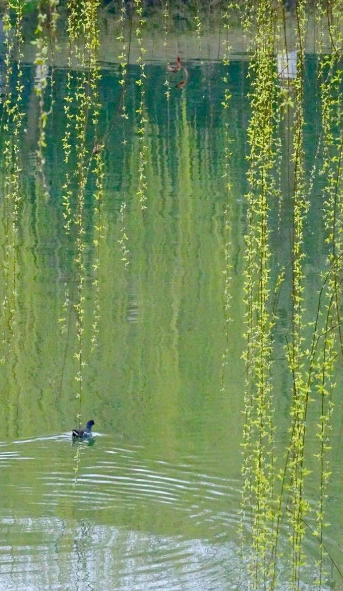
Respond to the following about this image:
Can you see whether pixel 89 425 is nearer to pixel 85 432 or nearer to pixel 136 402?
pixel 85 432

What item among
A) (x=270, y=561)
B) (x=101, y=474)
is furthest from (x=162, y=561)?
(x=101, y=474)

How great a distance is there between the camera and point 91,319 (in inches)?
214

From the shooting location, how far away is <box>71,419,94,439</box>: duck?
404 centimetres

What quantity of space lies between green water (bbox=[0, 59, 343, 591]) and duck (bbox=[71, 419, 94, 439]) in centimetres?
Result: 4

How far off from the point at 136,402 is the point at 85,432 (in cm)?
46

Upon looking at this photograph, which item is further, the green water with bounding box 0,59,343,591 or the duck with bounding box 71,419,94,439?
the duck with bounding box 71,419,94,439

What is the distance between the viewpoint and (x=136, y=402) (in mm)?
4492

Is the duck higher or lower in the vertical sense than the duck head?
lower

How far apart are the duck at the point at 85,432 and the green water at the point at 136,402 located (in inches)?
1.8

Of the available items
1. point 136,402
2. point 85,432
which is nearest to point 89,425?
point 85,432

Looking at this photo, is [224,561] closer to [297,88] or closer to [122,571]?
[122,571]

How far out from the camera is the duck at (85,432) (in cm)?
404

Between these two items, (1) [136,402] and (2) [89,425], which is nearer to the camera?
(2) [89,425]

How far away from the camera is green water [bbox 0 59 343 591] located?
3.36 metres
